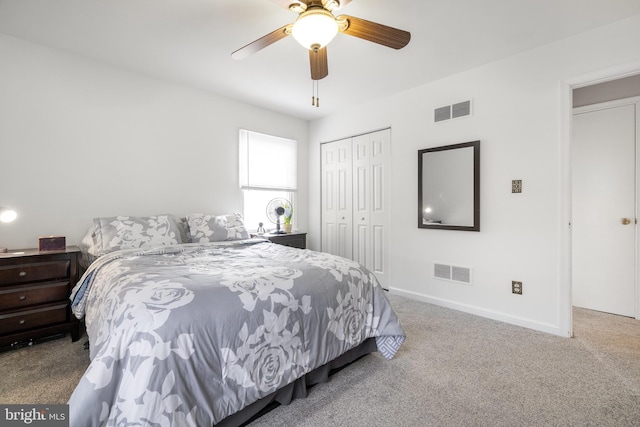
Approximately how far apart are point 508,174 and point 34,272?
4172 millimetres

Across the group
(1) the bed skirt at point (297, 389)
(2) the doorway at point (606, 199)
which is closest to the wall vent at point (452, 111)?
(2) the doorway at point (606, 199)

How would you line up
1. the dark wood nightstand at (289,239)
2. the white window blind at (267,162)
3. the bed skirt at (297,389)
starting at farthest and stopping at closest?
the white window blind at (267,162)
the dark wood nightstand at (289,239)
the bed skirt at (297,389)

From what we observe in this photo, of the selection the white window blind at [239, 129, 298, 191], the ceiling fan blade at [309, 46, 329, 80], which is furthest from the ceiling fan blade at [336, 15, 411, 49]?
the white window blind at [239, 129, 298, 191]

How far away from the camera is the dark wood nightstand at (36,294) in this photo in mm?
2201

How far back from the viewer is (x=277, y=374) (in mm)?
1518

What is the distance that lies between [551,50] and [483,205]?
1.45 m

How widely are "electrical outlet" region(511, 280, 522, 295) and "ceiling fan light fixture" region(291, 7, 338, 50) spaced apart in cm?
269

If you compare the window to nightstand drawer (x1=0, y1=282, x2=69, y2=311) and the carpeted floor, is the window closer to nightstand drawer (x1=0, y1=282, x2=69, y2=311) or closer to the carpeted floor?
nightstand drawer (x1=0, y1=282, x2=69, y2=311)

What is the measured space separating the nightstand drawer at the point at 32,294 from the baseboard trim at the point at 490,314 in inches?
133

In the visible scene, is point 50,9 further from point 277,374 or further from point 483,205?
point 483,205

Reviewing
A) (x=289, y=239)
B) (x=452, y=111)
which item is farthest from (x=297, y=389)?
(x=452, y=111)

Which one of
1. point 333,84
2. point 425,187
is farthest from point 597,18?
point 333,84

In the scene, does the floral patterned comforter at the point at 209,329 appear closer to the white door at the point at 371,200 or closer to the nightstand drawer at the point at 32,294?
the nightstand drawer at the point at 32,294

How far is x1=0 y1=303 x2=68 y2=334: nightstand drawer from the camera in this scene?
220 centimetres
